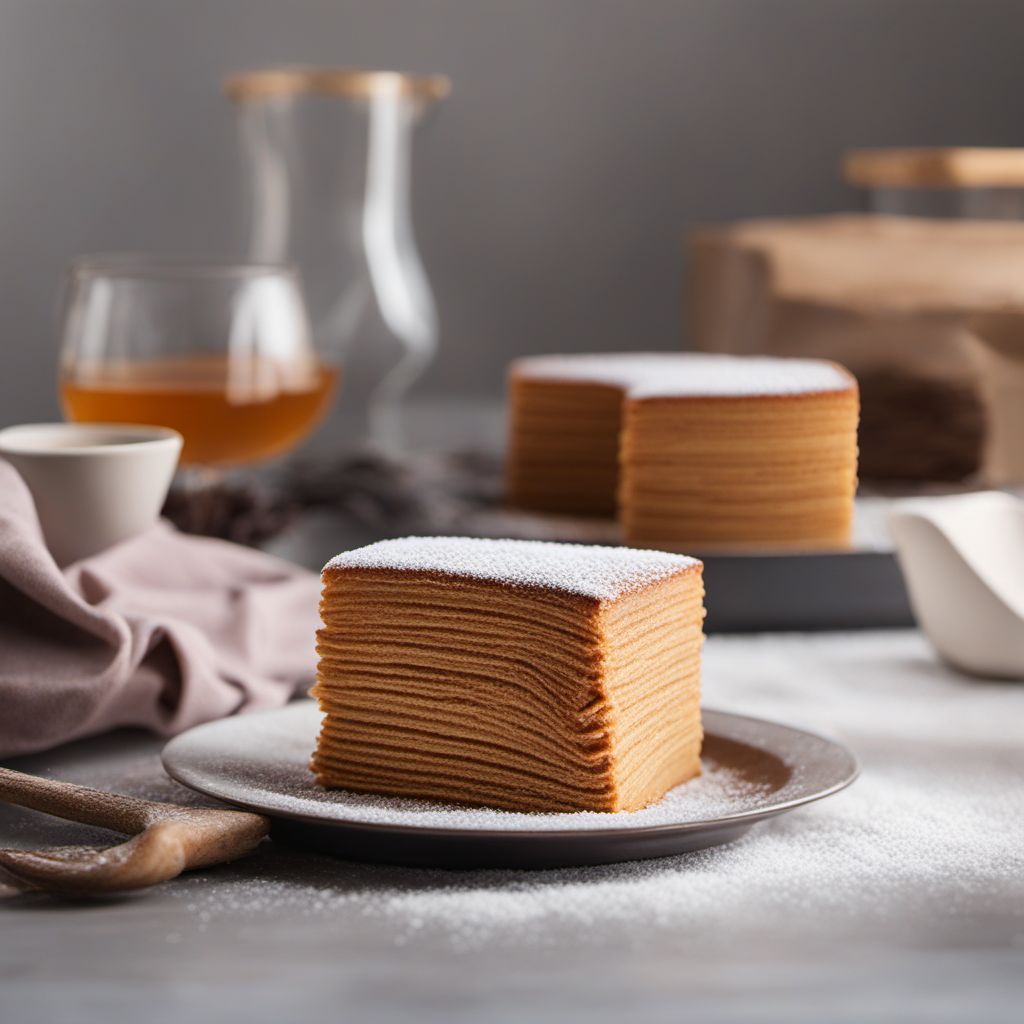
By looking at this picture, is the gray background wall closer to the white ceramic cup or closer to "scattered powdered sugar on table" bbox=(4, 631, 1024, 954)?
the white ceramic cup

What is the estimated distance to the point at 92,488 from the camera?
47.0 inches

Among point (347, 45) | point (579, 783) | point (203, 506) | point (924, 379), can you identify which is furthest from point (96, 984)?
point (347, 45)

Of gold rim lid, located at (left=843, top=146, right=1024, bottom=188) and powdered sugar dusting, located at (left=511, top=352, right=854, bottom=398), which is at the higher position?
gold rim lid, located at (left=843, top=146, right=1024, bottom=188)

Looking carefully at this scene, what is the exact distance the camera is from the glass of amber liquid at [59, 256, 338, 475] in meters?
1.65

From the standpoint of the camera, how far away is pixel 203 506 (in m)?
1.61

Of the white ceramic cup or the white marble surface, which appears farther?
the white ceramic cup

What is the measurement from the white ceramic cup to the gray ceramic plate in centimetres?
20

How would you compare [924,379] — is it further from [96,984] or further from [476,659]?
[96,984]

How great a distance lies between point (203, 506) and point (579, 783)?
77cm

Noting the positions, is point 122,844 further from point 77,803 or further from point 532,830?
point 532,830

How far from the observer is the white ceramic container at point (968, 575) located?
1.34 m

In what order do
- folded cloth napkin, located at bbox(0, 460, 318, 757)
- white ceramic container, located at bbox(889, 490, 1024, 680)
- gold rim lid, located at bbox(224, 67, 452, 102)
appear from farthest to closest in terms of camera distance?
gold rim lid, located at bbox(224, 67, 452, 102)
white ceramic container, located at bbox(889, 490, 1024, 680)
folded cloth napkin, located at bbox(0, 460, 318, 757)

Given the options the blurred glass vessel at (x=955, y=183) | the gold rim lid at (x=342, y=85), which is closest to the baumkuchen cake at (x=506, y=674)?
the gold rim lid at (x=342, y=85)

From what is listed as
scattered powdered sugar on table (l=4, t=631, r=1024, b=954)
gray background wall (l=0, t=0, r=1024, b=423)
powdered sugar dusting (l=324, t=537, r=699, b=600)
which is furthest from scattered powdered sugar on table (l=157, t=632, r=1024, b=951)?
gray background wall (l=0, t=0, r=1024, b=423)
